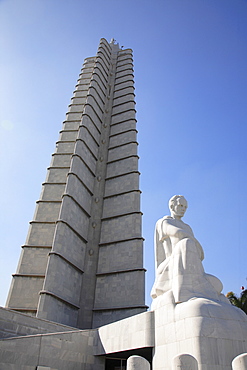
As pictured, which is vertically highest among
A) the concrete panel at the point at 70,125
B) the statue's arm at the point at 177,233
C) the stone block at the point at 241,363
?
the concrete panel at the point at 70,125

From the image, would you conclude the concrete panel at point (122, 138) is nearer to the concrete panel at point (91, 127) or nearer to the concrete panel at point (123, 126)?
the concrete panel at point (123, 126)

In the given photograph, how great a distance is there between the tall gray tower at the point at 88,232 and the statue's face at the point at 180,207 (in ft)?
21.3

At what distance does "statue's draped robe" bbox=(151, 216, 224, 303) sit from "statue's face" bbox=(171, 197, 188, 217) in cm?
21

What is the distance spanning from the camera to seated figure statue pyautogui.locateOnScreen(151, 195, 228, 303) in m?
5.47

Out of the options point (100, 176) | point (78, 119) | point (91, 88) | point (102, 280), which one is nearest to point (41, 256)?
point (102, 280)

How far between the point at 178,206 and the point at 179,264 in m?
1.63

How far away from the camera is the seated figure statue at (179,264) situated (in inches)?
215

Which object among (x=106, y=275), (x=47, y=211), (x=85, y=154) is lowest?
(x=106, y=275)

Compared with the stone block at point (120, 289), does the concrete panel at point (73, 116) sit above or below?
above

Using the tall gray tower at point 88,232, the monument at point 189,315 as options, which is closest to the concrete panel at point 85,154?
the tall gray tower at point 88,232

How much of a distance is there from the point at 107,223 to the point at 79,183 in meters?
2.51

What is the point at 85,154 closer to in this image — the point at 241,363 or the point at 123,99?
the point at 123,99

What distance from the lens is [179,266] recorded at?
571cm

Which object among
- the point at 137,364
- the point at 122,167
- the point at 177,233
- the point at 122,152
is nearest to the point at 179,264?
the point at 177,233
